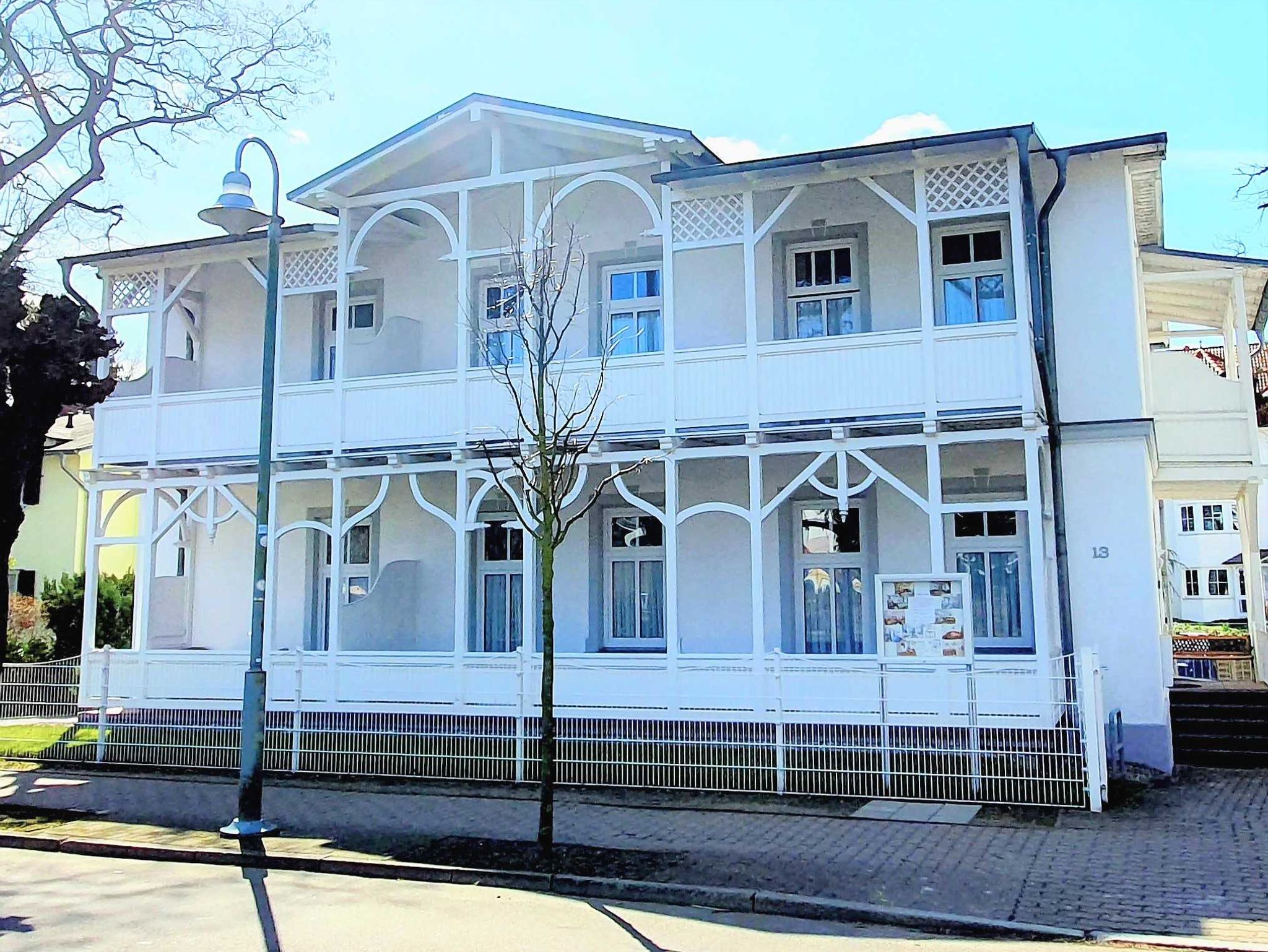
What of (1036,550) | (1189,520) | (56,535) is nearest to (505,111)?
(1036,550)

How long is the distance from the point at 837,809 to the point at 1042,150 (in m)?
8.51

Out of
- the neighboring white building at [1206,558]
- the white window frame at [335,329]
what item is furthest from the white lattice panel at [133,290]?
the neighboring white building at [1206,558]

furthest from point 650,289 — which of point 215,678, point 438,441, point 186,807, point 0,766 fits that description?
point 0,766

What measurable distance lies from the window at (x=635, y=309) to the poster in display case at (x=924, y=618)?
5.73 m

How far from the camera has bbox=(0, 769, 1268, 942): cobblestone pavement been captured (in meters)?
7.86

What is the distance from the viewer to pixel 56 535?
3350cm

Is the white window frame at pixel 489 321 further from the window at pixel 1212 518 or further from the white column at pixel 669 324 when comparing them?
the window at pixel 1212 518

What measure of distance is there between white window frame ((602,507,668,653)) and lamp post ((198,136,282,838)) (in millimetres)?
6475

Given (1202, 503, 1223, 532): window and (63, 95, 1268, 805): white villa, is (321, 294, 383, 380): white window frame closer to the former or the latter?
(63, 95, 1268, 805): white villa

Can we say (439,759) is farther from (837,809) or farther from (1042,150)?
(1042,150)

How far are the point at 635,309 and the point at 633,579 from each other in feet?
13.0

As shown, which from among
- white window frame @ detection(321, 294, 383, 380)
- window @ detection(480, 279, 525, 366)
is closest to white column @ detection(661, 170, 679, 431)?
window @ detection(480, 279, 525, 366)

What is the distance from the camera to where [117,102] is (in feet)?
63.5

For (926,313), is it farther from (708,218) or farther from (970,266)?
(708,218)
